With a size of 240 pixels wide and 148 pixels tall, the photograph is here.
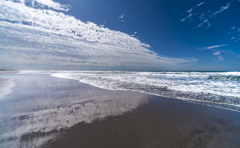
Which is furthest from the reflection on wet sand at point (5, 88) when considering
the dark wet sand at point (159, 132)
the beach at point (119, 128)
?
the dark wet sand at point (159, 132)

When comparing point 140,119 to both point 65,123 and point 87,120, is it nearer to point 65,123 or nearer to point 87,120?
point 87,120

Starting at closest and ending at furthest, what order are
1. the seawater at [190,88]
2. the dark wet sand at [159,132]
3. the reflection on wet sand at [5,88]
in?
the dark wet sand at [159,132], the seawater at [190,88], the reflection on wet sand at [5,88]

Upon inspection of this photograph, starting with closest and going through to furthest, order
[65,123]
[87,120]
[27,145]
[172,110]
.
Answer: [27,145]
[65,123]
[87,120]
[172,110]

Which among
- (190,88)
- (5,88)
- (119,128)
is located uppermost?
(190,88)

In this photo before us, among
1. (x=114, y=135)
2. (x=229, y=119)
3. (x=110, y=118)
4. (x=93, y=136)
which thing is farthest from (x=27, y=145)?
(x=229, y=119)

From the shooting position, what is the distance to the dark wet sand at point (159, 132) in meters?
2.37

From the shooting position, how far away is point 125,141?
2447 mm

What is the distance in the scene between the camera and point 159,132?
9.37ft

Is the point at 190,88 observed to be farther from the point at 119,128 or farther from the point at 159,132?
the point at 119,128

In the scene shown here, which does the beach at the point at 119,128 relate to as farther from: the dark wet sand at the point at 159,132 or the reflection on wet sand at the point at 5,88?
the reflection on wet sand at the point at 5,88

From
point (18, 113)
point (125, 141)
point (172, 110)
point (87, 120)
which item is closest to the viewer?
point (125, 141)

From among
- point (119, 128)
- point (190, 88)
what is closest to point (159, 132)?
point (119, 128)

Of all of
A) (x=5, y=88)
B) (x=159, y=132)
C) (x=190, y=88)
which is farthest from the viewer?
(x=190, y=88)

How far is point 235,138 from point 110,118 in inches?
142
